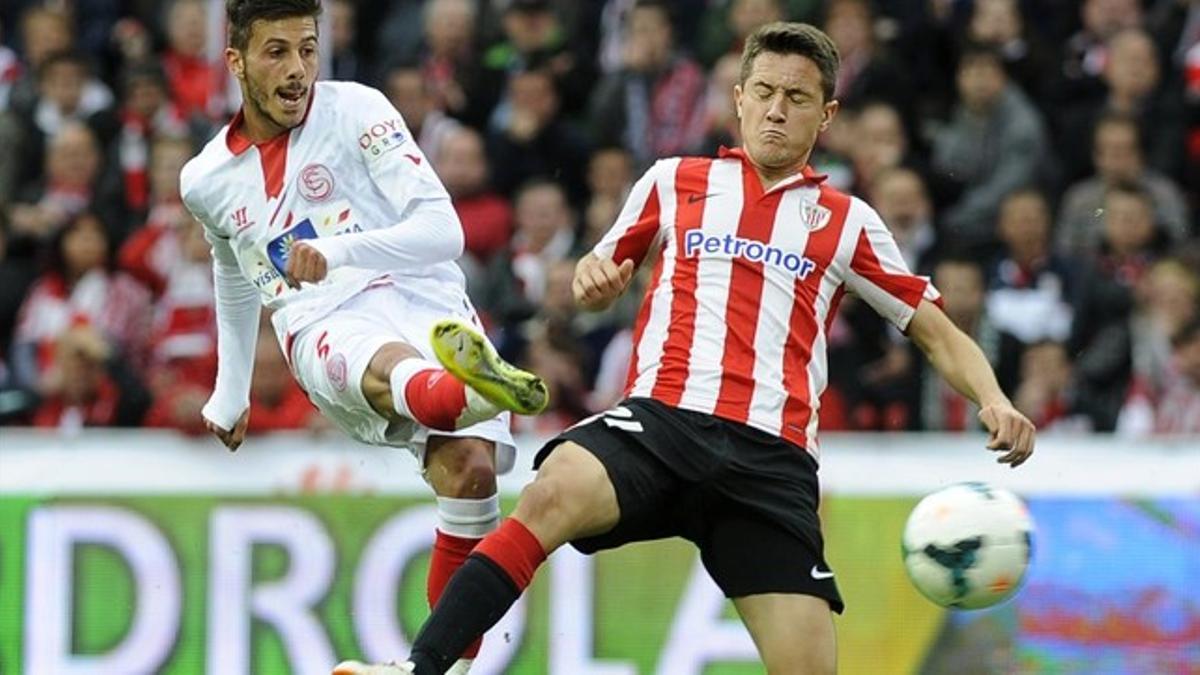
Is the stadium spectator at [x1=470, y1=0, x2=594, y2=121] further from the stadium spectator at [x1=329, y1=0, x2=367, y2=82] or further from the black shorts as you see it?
the black shorts

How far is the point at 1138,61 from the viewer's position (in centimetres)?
1288

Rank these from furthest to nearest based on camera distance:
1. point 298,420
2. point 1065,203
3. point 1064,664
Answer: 1. point 1065,203
2. point 298,420
3. point 1064,664

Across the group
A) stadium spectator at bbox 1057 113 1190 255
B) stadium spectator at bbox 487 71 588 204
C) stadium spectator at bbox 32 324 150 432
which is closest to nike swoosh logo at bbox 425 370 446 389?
stadium spectator at bbox 32 324 150 432

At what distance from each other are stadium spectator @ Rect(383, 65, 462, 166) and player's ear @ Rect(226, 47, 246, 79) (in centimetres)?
537

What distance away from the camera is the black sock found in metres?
7.12

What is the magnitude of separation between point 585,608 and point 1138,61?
4.55 m

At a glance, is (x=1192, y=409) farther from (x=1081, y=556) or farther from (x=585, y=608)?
(x=585, y=608)

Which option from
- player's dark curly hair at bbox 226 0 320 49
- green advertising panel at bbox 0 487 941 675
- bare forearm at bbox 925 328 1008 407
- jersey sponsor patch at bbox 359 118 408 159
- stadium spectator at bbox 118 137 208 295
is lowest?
green advertising panel at bbox 0 487 941 675

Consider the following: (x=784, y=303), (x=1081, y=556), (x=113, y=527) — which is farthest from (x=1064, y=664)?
(x=113, y=527)

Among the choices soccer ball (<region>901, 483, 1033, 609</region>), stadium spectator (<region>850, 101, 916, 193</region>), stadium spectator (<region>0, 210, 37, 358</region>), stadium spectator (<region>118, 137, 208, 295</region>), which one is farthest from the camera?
stadium spectator (<region>0, 210, 37, 358</region>)

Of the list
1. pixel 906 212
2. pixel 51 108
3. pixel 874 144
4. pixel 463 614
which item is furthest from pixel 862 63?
pixel 463 614

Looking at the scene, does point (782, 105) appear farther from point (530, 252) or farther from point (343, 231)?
point (530, 252)

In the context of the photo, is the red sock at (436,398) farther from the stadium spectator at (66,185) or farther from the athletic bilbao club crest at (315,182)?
the stadium spectator at (66,185)

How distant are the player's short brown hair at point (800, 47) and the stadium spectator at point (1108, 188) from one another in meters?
4.88
